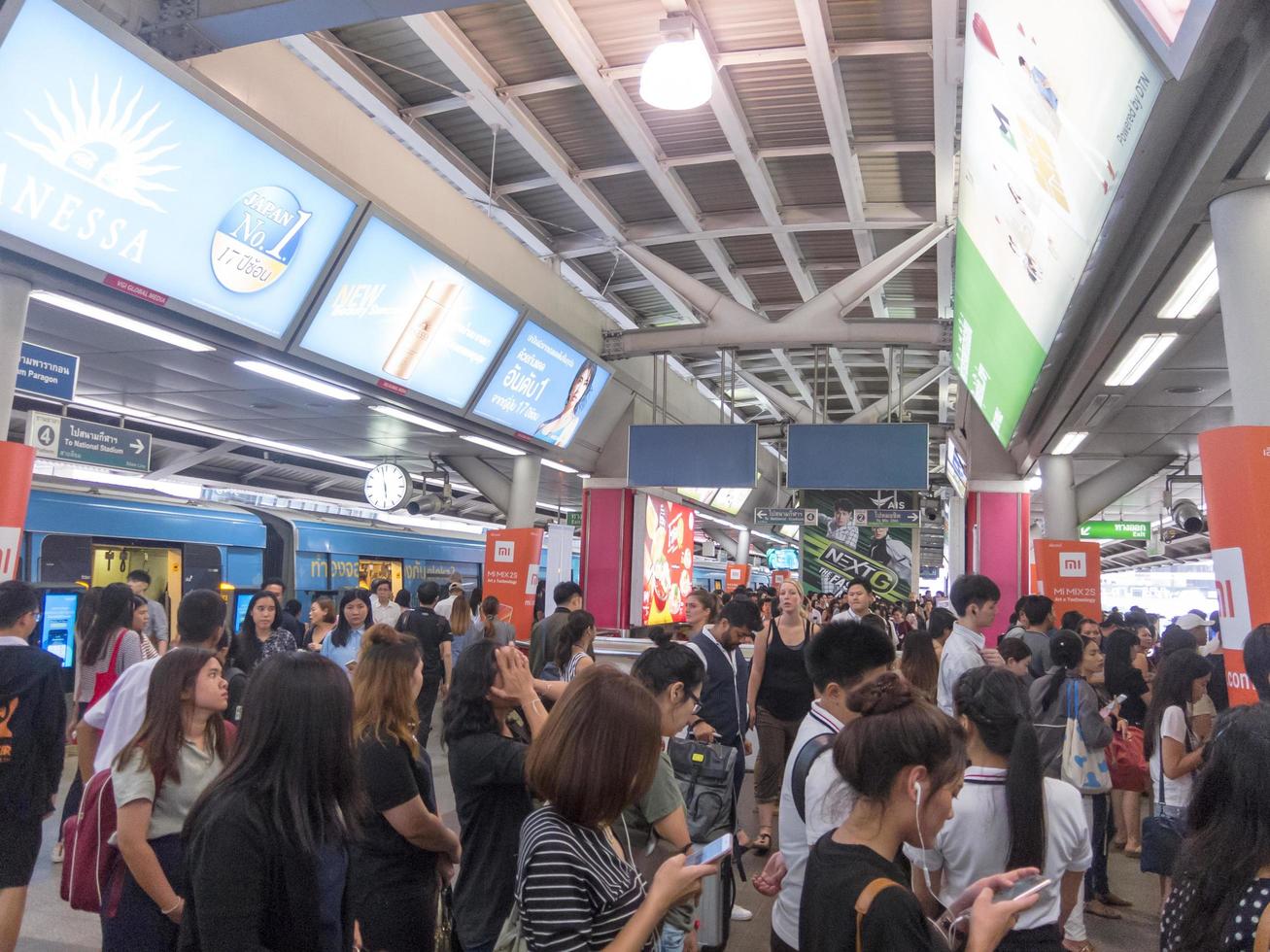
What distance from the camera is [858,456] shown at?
1117 cm

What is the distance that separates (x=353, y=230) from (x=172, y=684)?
16.2ft

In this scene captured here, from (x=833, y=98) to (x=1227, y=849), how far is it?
6827mm

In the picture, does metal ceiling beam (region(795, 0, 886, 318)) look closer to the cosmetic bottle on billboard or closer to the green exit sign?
the cosmetic bottle on billboard

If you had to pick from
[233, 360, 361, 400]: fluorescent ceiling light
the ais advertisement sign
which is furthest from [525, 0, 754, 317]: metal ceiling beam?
the ais advertisement sign

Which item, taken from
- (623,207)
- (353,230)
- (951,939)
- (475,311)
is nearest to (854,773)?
(951,939)

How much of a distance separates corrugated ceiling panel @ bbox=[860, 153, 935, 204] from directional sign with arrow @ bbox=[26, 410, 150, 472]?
715 cm

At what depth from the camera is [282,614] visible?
9.16 m

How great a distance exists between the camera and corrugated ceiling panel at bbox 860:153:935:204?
9312mm

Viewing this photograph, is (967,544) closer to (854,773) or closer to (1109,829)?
(1109,829)

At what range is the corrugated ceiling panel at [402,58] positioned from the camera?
7.39 m

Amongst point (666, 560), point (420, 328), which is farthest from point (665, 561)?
point (420, 328)

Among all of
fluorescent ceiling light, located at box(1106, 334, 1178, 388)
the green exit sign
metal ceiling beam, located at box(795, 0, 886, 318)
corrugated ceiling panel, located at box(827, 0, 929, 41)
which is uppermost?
corrugated ceiling panel, located at box(827, 0, 929, 41)

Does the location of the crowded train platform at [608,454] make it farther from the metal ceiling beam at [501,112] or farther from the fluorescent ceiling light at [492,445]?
the fluorescent ceiling light at [492,445]

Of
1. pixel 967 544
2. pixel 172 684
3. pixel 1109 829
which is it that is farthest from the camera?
pixel 967 544
